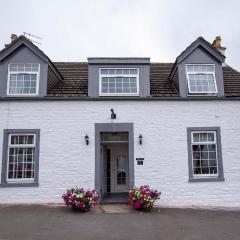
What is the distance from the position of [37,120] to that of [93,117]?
2.38 meters

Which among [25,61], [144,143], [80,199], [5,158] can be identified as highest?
[25,61]

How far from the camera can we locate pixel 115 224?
30.7ft

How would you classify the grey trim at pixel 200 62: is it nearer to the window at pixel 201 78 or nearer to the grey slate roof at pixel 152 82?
the window at pixel 201 78

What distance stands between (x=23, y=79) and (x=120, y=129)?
4.91m

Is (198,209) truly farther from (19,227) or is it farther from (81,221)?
(19,227)

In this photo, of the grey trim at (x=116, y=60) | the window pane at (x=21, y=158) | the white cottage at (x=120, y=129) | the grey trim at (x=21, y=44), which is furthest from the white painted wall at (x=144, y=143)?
the grey trim at (x=21, y=44)

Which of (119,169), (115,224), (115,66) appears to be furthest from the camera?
(119,169)

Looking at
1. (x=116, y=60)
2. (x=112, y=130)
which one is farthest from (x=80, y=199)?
(x=116, y=60)

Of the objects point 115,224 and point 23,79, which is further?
point 23,79

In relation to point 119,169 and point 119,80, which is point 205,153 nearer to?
point 119,169

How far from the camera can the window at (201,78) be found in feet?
45.0

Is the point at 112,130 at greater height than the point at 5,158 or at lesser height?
greater

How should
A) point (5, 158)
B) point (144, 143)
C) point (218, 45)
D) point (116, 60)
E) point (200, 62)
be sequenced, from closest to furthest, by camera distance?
point (5, 158) < point (144, 143) < point (116, 60) < point (200, 62) < point (218, 45)

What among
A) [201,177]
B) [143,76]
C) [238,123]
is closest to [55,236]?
[201,177]
